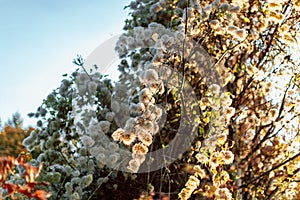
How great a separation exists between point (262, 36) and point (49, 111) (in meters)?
1.88

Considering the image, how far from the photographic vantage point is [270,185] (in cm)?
362

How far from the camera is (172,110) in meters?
3.11

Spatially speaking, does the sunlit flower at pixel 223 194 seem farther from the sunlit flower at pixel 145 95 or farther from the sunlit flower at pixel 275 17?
the sunlit flower at pixel 275 17

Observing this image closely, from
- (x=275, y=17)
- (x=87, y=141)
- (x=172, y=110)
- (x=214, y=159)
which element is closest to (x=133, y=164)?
(x=87, y=141)

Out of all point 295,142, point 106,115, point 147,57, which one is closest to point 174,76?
point 147,57

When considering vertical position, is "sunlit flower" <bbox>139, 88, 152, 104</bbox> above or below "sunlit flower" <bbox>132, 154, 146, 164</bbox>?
above

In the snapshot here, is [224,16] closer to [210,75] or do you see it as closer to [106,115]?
[210,75]

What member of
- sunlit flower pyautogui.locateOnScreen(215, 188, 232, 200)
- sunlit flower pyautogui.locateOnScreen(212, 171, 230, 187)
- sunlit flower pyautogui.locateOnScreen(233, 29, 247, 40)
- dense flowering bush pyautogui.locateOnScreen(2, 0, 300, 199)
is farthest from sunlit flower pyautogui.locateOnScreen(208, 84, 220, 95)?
sunlit flower pyautogui.locateOnScreen(215, 188, 232, 200)

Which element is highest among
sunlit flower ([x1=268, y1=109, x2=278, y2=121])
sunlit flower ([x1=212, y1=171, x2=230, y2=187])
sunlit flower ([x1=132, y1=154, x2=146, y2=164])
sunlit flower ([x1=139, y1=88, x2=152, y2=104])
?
sunlit flower ([x1=268, y1=109, x2=278, y2=121])

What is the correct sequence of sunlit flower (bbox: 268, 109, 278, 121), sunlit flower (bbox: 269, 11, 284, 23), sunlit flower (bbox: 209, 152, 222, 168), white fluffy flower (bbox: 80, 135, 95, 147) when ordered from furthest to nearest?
1. sunlit flower (bbox: 268, 109, 278, 121)
2. sunlit flower (bbox: 269, 11, 284, 23)
3. white fluffy flower (bbox: 80, 135, 95, 147)
4. sunlit flower (bbox: 209, 152, 222, 168)

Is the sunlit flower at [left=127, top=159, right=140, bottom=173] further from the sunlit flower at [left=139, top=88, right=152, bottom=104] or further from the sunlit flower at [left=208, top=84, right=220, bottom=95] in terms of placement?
the sunlit flower at [left=208, top=84, right=220, bottom=95]

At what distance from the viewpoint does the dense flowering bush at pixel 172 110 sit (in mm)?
2635

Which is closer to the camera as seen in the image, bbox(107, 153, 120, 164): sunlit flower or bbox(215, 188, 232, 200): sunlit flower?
bbox(215, 188, 232, 200): sunlit flower

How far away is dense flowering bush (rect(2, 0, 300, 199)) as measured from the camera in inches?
104
